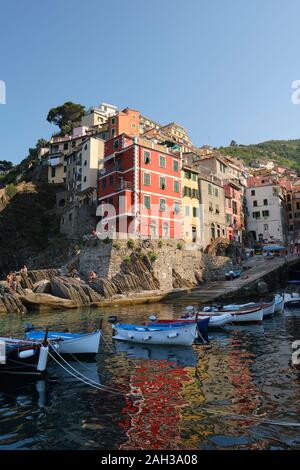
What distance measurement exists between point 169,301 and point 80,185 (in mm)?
32797

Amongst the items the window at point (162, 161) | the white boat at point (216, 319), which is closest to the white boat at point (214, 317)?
the white boat at point (216, 319)

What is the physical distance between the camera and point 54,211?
70438 mm

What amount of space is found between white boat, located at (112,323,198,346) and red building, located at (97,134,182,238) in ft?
81.5

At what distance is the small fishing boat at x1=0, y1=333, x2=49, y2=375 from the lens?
47.9 ft

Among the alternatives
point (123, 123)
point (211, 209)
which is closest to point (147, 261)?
point (211, 209)

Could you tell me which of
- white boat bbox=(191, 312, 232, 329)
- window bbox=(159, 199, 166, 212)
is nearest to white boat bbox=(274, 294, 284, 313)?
white boat bbox=(191, 312, 232, 329)

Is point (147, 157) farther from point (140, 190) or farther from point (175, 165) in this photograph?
point (175, 165)

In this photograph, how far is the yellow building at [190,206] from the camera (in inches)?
2197

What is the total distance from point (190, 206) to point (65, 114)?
62.7 m

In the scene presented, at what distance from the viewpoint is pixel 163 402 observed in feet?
37.4

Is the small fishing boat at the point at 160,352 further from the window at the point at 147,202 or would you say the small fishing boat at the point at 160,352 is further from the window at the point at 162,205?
the window at the point at 162,205

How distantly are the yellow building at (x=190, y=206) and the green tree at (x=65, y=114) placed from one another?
185 feet
